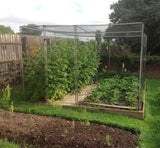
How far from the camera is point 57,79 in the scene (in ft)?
16.8

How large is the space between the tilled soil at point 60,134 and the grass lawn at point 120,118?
191 millimetres

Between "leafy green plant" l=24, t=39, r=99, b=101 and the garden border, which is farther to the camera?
"leafy green plant" l=24, t=39, r=99, b=101

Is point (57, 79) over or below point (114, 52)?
below

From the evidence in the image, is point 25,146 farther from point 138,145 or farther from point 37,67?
point 37,67

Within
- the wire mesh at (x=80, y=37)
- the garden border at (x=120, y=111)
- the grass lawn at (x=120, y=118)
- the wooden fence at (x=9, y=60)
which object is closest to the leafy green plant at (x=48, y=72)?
the wire mesh at (x=80, y=37)

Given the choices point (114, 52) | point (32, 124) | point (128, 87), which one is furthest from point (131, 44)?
point (32, 124)

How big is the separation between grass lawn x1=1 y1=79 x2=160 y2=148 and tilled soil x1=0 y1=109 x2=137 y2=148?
0.19 meters

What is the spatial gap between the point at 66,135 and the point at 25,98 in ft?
8.82

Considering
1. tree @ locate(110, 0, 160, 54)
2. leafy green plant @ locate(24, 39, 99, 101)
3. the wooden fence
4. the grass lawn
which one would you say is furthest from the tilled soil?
tree @ locate(110, 0, 160, 54)

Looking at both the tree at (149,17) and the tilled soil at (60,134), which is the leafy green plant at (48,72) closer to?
the tilled soil at (60,134)

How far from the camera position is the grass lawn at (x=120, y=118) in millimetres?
3477

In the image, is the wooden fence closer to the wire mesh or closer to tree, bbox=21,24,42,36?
tree, bbox=21,24,42,36

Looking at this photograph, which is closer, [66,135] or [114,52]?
[66,135]

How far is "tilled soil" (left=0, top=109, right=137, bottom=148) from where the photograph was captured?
119 inches
